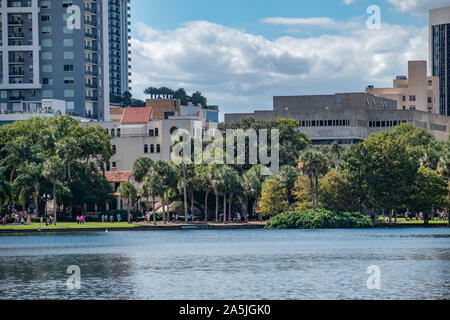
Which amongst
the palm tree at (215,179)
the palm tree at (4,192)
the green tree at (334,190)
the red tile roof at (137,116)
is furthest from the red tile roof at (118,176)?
the palm tree at (4,192)

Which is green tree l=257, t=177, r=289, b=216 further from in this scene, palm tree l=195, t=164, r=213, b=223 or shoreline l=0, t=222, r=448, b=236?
palm tree l=195, t=164, r=213, b=223

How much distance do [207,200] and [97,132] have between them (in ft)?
76.7

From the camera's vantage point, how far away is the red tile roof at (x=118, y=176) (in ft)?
569

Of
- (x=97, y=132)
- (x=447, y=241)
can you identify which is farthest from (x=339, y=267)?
(x=97, y=132)

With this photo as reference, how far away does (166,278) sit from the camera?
71.4m

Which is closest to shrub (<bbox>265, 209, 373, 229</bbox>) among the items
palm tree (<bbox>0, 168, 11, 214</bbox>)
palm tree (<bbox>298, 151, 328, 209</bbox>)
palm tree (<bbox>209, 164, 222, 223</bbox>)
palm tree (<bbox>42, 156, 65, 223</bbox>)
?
palm tree (<bbox>298, 151, 328, 209</bbox>)

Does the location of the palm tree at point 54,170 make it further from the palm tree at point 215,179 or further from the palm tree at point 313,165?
the palm tree at point 313,165

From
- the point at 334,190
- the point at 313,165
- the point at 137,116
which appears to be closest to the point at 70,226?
the point at 313,165

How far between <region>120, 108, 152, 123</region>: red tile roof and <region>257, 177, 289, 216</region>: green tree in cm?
4985

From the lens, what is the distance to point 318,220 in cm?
14100

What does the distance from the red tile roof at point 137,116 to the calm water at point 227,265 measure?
68.6m

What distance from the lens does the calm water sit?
6303 cm

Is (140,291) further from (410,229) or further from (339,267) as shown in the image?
(410,229)

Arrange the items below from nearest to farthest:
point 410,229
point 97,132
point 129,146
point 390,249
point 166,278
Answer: point 166,278 → point 390,249 → point 410,229 → point 97,132 → point 129,146
